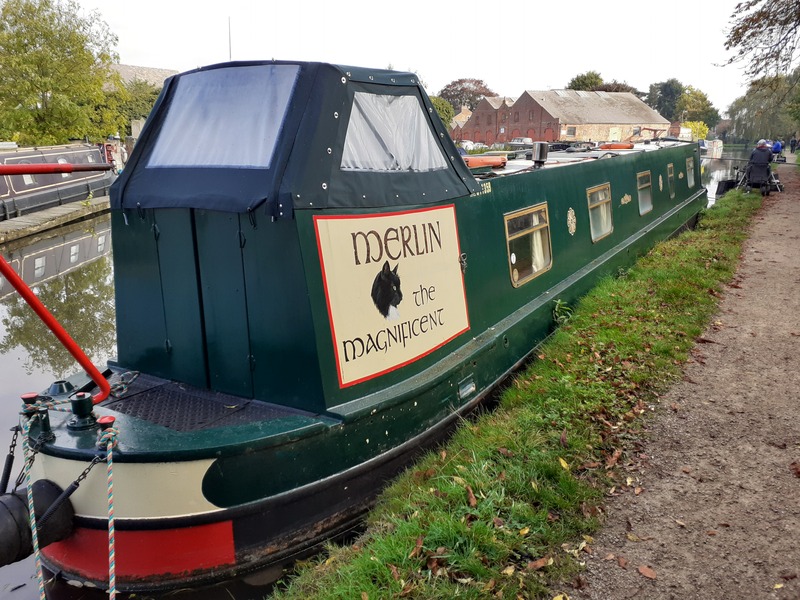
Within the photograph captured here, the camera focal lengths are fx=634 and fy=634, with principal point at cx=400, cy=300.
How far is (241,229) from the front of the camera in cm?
361

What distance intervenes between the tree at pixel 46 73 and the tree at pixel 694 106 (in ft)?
→ 252

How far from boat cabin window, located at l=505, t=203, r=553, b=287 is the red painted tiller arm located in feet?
11.0

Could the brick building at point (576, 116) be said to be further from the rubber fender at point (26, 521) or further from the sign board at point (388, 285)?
the rubber fender at point (26, 521)

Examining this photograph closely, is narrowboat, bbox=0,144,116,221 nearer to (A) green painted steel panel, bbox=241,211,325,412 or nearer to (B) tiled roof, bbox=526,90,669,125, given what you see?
(A) green painted steel panel, bbox=241,211,325,412

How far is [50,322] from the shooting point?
10.0 ft

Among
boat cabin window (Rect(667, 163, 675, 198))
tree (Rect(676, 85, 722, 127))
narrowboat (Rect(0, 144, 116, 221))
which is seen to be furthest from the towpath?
tree (Rect(676, 85, 722, 127))

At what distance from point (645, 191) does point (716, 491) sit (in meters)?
7.11

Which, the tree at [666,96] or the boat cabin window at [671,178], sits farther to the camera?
the tree at [666,96]

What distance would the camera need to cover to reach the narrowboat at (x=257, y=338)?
10.8 feet

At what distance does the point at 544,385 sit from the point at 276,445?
93.4 inches

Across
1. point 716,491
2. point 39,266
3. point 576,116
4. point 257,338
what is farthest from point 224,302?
point 576,116

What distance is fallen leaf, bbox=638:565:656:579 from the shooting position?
2.88 metres

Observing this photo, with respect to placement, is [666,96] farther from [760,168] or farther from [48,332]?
[48,332]

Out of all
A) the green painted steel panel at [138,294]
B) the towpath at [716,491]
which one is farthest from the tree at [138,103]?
the towpath at [716,491]
